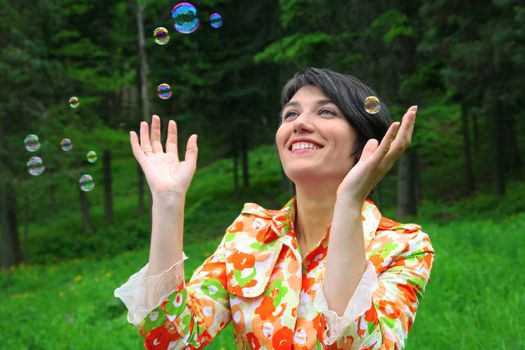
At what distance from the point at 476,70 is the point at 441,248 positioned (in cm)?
616

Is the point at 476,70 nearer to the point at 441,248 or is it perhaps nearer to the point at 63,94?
the point at 441,248

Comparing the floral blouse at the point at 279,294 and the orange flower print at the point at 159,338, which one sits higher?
the floral blouse at the point at 279,294

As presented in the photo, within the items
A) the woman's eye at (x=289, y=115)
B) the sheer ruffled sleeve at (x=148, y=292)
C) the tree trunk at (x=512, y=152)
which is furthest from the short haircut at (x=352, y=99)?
the tree trunk at (x=512, y=152)

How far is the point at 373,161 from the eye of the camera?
2.03m

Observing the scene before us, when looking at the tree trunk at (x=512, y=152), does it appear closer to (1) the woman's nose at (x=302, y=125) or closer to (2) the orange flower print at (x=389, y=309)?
(1) the woman's nose at (x=302, y=125)

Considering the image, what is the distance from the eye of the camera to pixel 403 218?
15633mm

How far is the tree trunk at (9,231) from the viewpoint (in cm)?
1795

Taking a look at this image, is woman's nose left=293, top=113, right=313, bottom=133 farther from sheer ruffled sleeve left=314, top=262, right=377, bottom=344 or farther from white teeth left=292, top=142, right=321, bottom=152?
sheer ruffled sleeve left=314, top=262, right=377, bottom=344

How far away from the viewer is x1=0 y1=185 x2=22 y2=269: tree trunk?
18.0m

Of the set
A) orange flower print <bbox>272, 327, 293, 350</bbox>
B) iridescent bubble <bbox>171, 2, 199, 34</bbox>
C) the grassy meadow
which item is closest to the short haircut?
orange flower print <bbox>272, 327, 293, 350</bbox>

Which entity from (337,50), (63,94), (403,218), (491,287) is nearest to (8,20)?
(63,94)

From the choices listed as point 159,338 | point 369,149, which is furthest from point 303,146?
point 159,338

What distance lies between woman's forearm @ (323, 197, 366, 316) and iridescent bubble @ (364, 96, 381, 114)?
0.60 m

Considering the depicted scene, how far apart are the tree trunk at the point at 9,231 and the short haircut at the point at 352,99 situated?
1621cm
